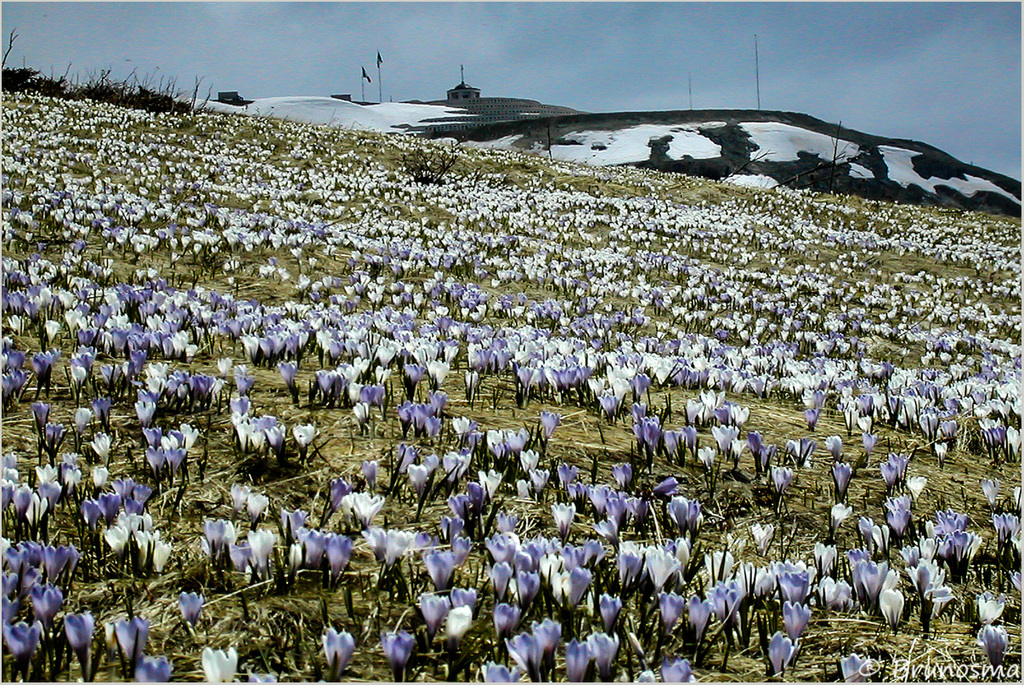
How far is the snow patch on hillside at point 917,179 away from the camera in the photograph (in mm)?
43562

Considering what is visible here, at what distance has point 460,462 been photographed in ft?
9.35

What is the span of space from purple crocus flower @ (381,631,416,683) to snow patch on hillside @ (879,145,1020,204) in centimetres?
4813

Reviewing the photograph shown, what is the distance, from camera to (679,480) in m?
3.29

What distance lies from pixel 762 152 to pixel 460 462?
45883mm

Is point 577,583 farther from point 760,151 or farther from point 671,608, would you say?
point 760,151

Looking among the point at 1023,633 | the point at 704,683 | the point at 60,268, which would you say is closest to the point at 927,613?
the point at 1023,633

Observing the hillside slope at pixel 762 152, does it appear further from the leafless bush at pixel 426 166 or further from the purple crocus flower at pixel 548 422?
the purple crocus flower at pixel 548 422

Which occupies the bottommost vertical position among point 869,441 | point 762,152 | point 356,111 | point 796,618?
point 869,441

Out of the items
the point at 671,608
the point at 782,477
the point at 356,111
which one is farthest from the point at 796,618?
the point at 356,111

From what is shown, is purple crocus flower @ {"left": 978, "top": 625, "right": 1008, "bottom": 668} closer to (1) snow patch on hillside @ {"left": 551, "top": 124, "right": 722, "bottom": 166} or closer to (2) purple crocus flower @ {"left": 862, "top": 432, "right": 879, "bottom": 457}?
(2) purple crocus flower @ {"left": 862, "top": 432, "right": 879, "bottom": 457}

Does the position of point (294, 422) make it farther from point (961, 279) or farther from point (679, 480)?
point (961, 279)

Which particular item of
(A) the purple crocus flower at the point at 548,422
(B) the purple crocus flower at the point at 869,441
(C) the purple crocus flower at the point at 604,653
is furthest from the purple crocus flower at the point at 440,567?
(B) the purple crocus flower at the point at 869,441

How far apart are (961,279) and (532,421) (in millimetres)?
14730

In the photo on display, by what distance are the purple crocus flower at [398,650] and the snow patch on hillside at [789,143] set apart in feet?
144
